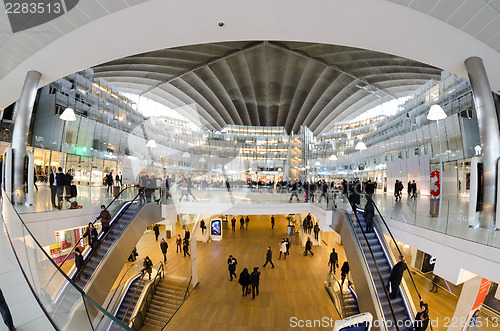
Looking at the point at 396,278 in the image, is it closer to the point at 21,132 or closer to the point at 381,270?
the point at 381,270

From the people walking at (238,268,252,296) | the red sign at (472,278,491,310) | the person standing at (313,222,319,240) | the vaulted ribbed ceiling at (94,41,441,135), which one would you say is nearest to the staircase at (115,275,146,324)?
the people walking at (238,268,252,296)

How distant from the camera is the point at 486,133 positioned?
687 cm

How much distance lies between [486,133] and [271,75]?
36798 millimetres

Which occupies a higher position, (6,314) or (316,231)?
(6,314)

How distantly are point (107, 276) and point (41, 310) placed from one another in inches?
233

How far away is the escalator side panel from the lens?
7.75 metres

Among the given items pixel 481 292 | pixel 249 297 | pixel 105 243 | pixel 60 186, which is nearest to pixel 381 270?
pixel 481 292

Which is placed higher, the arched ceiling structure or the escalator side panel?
the arched ceiling structure

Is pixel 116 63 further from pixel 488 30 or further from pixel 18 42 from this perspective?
pixel 488 30

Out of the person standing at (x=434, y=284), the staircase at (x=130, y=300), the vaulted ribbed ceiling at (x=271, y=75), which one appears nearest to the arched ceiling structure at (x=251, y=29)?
the person standing at (x=434, y=284)

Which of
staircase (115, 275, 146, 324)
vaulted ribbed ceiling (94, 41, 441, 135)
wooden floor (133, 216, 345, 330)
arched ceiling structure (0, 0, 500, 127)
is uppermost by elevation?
vaulted ribbed ceiling (94, 41, 441, 135)

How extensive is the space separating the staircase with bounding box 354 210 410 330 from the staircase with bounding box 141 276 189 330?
8.38m

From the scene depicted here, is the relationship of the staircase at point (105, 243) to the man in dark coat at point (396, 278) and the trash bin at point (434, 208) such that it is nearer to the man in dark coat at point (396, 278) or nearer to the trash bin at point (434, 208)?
the man in dark coat at point (396, 278)

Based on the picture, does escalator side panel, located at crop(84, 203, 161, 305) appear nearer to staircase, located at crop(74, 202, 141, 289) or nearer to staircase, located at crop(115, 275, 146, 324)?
staircase, located at crop(74, 202, 141, 289)
